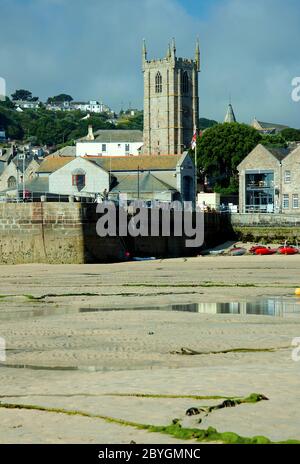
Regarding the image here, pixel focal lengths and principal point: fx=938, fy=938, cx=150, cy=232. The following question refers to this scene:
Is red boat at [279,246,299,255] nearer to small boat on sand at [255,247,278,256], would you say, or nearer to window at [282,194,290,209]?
small boat on sand at [255,247,278,256]

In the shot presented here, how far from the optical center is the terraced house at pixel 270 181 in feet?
260

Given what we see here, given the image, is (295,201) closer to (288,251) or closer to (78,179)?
(78,179)

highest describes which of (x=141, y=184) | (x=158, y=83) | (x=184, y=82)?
(x=184, y=82)

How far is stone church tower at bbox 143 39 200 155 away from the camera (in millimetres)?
134375

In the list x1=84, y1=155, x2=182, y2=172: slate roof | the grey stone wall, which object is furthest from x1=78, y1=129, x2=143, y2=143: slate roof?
the grey stone wall

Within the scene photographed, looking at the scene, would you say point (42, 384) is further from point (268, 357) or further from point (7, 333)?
point (7, 333)

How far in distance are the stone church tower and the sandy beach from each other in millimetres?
102523

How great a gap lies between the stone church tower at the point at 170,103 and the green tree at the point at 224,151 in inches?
1252

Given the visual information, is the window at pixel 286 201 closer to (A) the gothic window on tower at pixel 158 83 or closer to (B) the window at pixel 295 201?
(B) the window at pixel 295 201

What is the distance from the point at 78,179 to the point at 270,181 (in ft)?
56.7

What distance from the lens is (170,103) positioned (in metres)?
136

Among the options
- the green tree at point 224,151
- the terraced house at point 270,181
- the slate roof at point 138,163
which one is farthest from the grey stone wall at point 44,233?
the green tree at point 224,151

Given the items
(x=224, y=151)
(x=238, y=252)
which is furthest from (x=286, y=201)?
(x=238, y=252)

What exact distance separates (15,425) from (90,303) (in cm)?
1519
